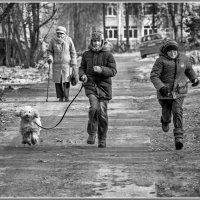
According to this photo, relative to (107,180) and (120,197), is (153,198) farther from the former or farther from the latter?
(107,180)

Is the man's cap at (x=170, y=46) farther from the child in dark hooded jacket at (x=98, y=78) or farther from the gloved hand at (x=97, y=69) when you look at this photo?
the gloved hand at (x=97, y=69)

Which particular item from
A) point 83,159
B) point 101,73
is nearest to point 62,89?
point 101,73

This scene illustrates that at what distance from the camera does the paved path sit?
24.5 ft

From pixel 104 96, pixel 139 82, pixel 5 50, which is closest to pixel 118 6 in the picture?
pixel 5 50

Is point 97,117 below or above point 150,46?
above

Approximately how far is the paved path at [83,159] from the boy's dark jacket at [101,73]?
90cm

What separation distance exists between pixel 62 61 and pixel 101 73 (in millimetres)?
7232

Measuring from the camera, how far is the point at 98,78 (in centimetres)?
1098

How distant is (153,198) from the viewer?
6.89 m

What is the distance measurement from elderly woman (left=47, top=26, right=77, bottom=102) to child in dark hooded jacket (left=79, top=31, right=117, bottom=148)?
667 centimetres

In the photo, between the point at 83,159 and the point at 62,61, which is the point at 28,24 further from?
the point at 83,159

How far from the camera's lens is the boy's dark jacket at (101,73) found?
10.8 meters

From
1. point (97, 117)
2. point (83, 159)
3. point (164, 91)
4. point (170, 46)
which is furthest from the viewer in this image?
point (97, 117)

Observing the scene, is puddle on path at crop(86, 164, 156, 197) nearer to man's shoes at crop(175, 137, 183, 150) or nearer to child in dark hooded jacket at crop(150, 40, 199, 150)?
man's shoes at crop(175, 137, 183, 150)
